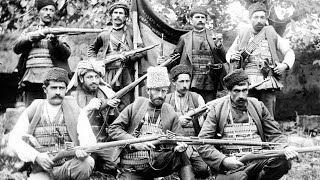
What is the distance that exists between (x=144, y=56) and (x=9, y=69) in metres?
3.63

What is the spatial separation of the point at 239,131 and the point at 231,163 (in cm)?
46

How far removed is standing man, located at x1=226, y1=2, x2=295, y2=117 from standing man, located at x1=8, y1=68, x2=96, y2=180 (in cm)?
291

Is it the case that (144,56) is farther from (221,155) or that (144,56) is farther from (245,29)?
(221,155)

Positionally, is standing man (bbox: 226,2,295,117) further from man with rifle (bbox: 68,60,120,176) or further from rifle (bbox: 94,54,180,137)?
man with rifle (bbox: 68,60,120,176)

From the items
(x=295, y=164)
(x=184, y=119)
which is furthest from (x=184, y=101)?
(x=295, y=164)

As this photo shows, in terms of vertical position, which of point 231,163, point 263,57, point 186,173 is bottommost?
point 186,173

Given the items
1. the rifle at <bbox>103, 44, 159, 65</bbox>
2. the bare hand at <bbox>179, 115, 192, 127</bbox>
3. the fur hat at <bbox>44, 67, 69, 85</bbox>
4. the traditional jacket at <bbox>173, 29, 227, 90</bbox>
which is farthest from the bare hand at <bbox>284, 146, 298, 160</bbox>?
the rifle at <bbox>103, 44, 159, 65</bbox>

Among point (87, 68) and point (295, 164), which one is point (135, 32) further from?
point (295, 164)

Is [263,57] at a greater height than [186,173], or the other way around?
[263,57]

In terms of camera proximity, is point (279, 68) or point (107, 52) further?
point (107, 52)

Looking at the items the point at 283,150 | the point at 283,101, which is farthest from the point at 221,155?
the point at 283,101

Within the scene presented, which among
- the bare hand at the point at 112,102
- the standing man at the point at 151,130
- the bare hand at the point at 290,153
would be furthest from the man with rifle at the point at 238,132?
the bare hand at the point at 112,102

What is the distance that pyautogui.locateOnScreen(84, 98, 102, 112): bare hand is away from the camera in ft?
24.5

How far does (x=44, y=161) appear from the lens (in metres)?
5.79
